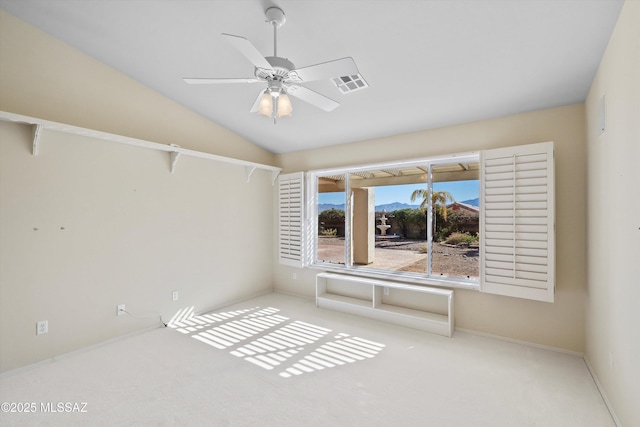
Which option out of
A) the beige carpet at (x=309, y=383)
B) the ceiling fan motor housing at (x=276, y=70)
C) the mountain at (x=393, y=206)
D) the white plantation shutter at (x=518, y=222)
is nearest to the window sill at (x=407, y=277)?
the white plantation shutter at (x=518, y=222)

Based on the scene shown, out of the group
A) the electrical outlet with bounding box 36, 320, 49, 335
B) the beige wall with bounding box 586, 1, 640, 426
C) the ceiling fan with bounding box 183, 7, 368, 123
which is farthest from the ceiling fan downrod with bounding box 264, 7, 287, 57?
the electrical outlet with bounding box 36, 320, 49, 335

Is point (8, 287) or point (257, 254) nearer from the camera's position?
point (8, 287)

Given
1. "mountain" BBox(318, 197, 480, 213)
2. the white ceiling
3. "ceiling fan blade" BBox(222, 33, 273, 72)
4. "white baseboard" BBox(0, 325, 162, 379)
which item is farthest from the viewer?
"mountain" BBox(318, 197, 480, 213)

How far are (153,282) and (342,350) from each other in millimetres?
2472

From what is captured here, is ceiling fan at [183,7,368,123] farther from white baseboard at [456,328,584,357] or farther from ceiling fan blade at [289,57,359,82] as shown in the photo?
white baseboard at [456,328,584,357]

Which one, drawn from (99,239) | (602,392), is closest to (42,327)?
(99,239)

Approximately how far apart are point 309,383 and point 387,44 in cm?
293

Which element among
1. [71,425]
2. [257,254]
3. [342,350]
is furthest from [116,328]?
[342,350]

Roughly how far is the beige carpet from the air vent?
2.77m

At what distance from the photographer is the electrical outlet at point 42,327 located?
2.66 metres

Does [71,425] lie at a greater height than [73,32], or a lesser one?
lesser

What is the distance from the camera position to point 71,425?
6.29 feet

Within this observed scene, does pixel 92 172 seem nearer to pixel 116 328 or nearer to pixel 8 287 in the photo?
pixel 8 287

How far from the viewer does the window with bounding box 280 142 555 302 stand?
9.39 ft
